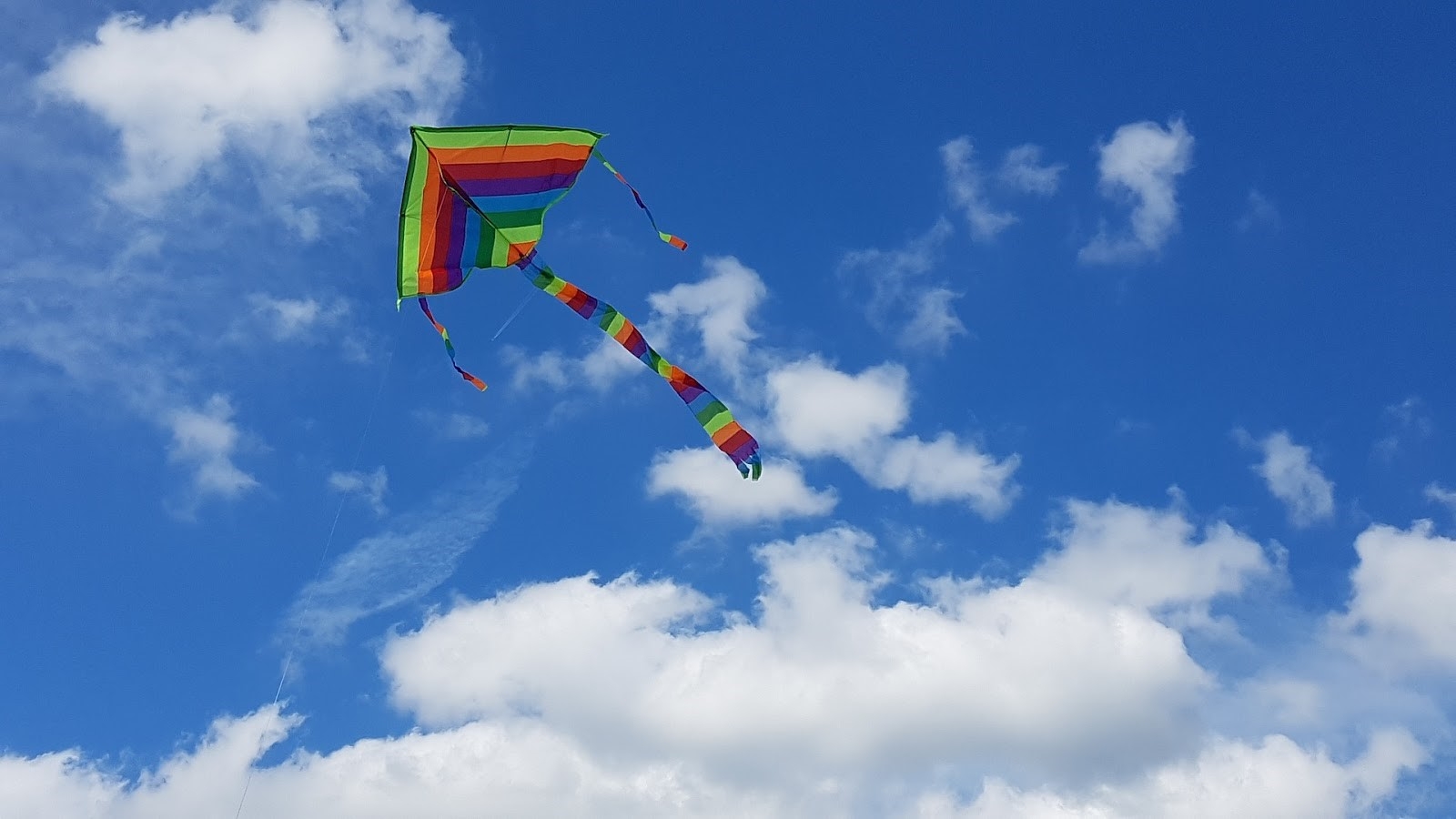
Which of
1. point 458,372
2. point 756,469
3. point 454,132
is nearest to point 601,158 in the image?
point 454,132

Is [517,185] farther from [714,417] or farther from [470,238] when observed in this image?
[714,417]

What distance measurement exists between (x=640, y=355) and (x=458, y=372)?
370 centimetres

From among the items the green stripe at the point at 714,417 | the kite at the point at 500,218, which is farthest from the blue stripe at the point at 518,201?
the green stripe at the point at 714,417

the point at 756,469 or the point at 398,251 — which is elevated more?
the point at 398,251

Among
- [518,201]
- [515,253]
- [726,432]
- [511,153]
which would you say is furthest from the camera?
[726,432]

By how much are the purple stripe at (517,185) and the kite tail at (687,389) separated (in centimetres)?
206

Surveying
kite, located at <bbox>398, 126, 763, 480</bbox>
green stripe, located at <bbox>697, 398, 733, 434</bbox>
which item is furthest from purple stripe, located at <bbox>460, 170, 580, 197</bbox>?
green stripe, located at <bbox>697, 398, 733, 434</bbox>

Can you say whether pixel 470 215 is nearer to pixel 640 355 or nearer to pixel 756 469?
pixel 640 355

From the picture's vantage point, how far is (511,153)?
22.5 metres

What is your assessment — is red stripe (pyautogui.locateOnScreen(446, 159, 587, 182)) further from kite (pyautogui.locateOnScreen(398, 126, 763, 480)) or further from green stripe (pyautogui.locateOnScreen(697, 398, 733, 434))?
green stripe (pyautogui.locateOnScreen(697, 398, 733, 434))

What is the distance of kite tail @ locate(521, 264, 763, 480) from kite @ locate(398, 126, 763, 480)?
2 centimetres

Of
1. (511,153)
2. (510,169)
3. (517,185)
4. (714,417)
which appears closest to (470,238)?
(517,185)

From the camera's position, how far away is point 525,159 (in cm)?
2286

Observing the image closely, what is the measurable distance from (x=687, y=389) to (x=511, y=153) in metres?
5.63
